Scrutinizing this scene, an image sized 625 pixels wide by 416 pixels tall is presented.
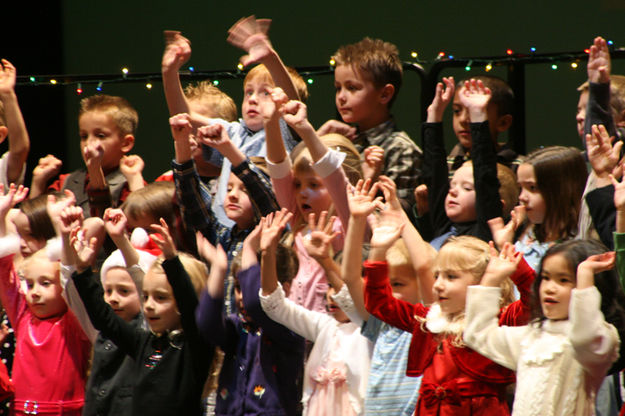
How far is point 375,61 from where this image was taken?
4.17 meters

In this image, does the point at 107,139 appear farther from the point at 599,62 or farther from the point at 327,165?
the point at 599,62

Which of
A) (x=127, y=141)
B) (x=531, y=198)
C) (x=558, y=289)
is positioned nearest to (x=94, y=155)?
(x=127, y=141)

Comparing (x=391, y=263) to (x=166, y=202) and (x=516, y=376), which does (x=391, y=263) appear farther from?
(x=166, y=202)

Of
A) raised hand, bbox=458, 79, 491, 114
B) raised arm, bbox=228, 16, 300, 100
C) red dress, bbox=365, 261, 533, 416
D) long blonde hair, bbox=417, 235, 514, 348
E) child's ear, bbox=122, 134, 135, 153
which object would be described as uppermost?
raised arm, bbox=228, 16, 300, 100

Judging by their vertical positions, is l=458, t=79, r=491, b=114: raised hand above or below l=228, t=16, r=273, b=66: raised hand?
below

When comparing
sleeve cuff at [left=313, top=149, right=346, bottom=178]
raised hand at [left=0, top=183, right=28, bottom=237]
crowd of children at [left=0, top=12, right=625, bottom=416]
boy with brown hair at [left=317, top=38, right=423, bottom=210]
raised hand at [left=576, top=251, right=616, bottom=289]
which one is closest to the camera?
raised hand at [left=576, top=251, right=616, bottom=289]

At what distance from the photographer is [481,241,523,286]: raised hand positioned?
2932 mm

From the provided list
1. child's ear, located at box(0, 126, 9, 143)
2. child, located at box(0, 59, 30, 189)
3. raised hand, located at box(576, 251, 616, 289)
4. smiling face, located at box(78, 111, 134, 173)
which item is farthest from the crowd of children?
child's ear, located at box(0, 126, 9, 143)

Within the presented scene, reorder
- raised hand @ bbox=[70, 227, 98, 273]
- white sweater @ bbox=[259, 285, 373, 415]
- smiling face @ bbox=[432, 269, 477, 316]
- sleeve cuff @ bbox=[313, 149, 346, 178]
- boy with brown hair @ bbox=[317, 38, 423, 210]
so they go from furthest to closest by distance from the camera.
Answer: boy with brown hair @ bbox=[317, 38, 423, 210] → raised hand @ bbox=[70, 227, 98, 273] → sleeve cuff @ bbox=[313, 149, 346, 178] → white sweater @ bbox=[259, 285, 373, 415] → smiling face @ bbox=[432, 269, 477, 316]

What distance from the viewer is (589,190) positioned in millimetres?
3355

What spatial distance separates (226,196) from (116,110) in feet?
4.01

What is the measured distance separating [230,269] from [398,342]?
2.76 ft

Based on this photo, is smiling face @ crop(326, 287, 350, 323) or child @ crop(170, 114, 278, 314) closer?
smiling face @ crop(326, 287, 350, 323)

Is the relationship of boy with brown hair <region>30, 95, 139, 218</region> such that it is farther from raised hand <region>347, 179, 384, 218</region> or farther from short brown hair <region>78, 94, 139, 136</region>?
raised hand <region>347, 179, 384, 218</region>
